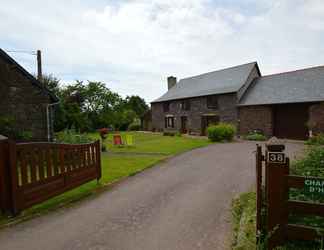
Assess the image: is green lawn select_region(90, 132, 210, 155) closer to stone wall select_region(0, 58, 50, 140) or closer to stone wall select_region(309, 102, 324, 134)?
stone wall select_region(0, 58, 50, 140)

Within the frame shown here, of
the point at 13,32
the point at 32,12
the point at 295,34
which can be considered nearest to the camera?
the point at 32,12

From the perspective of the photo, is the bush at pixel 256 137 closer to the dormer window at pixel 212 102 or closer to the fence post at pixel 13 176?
the dormer window at pixel 212 102

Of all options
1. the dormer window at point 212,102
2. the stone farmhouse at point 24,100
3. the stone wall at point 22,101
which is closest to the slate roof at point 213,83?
the dormer window at point 212,102

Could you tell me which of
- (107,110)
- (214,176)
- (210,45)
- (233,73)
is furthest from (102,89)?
(214,176)

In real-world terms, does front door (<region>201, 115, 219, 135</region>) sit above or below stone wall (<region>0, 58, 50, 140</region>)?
below

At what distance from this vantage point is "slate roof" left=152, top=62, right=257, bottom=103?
25.4 metres

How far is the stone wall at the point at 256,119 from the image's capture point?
70.0 feet

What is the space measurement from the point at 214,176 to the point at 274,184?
4.78 metres

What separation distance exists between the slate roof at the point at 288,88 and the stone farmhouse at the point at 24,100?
18335 millimetres

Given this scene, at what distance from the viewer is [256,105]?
21.9 metres

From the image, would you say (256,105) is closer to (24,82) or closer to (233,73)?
(233,73)

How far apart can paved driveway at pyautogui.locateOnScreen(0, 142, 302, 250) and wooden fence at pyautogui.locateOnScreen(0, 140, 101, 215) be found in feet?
1.67

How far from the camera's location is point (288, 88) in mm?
21172

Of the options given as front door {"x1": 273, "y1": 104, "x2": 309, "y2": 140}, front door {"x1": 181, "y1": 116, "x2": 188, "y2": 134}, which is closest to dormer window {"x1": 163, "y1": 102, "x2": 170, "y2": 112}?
front door {"x1": 181, "y1": 116, "x2": 188, "y2": 134}
